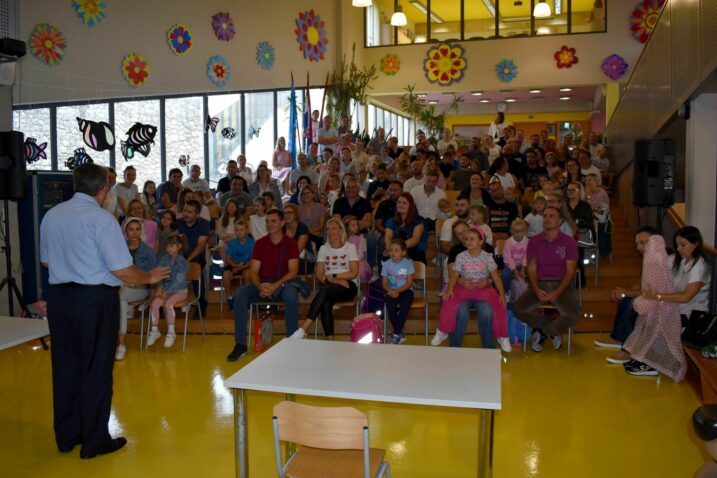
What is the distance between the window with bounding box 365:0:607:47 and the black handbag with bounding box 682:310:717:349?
1065 centimetres

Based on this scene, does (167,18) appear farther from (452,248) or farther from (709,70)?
(709,70)

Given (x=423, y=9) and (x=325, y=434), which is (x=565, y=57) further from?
(x=325, y=434)

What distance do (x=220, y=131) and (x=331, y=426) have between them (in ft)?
32.6

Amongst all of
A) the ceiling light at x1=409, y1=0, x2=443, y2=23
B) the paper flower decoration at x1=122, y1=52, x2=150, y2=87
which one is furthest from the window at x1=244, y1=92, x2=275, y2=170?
the ceiling light at x1=409, y1=0, x2=443, y2=23

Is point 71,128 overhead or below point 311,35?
below

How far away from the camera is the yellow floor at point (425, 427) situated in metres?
3.62

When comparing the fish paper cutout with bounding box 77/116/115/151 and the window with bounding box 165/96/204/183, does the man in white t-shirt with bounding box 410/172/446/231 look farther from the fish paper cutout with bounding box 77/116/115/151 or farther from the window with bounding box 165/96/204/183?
the window with bounding box 165/96/204/183

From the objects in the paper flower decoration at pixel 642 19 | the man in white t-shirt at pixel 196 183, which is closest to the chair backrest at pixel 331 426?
the man in white t-shirt at pixel 196 183

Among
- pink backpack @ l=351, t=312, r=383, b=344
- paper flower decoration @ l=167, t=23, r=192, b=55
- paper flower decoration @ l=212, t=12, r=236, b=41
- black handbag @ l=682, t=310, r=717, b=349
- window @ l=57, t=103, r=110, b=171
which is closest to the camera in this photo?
black handbag @ l=682, t=310, r=717, b=349

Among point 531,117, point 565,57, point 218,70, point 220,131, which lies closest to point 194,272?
point 218,70

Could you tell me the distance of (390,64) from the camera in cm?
1530

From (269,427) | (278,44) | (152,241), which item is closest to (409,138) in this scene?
(278,44)

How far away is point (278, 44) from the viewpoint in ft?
40.4

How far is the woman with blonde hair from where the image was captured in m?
6.00
